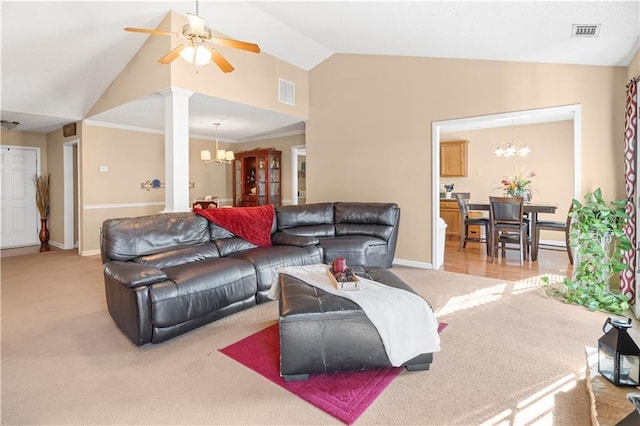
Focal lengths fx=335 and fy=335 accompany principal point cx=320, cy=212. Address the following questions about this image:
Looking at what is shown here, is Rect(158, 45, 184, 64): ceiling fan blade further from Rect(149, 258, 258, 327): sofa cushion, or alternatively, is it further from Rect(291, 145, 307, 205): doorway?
Rect(291, 145, 307, 205): doorway

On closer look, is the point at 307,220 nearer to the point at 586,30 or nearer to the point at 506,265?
the point at 506,265

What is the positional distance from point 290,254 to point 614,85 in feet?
12.5

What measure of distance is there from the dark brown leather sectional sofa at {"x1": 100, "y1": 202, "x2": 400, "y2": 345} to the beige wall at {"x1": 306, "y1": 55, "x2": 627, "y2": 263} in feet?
2.38

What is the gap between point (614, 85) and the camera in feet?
11.4

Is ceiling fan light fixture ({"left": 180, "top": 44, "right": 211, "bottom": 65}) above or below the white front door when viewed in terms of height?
above

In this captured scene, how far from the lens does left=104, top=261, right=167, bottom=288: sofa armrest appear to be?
8.05 feet

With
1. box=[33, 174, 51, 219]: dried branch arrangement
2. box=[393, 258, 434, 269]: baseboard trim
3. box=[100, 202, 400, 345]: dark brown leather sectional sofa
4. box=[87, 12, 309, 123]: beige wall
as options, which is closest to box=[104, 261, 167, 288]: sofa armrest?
box=[100, 202, 400, 345]: dark brown leather sectional sofa

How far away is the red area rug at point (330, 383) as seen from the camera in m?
1.77

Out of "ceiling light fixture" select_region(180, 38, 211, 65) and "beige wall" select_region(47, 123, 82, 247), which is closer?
"ceiling light fixture" select_region(180, 38, 211, 65)

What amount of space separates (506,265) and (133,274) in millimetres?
4788

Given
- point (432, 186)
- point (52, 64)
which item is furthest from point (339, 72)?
point (52, 64)

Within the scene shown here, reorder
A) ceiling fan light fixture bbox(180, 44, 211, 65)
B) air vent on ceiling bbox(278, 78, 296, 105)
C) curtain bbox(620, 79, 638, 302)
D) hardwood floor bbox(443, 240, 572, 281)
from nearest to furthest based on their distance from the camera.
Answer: ceiling fan light fixture bbox(180, 44, 211, 65) < curtain bbox(620, 79, 638, 302) < hardwood floor bbox(443, 240, 572, 281) < air vent on ceiling bbox(278, 78, 296, 105)

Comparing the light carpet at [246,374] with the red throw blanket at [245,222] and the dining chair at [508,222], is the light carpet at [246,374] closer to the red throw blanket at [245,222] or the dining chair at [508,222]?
the red throw blanket at [245,222]

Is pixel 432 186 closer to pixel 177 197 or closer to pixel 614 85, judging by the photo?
pixel 614 85
